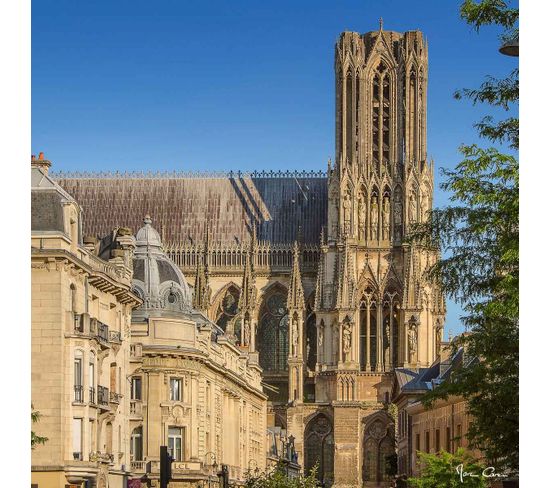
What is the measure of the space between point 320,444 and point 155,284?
5354 centimetres

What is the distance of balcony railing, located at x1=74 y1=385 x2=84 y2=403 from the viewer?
43.6m

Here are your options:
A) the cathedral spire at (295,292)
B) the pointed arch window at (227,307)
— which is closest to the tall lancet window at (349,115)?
the cathedral spire at (295,292)

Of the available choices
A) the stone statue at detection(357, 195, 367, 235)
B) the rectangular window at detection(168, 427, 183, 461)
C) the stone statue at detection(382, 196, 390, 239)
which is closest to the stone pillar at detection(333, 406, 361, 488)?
the stone statue at detection(382, 196, 390, 239)

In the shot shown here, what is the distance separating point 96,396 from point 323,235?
250 ft

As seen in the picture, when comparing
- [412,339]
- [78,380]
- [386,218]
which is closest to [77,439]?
[78,380]

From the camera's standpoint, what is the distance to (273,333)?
413ft

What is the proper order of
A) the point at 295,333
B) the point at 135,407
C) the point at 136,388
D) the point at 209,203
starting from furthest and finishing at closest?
the point at 209,203
the point at 295,333
the point at 136,388
the point at 135,407

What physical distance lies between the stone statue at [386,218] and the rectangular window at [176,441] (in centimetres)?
5684

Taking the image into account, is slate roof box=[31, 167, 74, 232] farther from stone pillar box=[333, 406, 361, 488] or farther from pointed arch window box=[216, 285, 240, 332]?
pointed arch window box=[216, 285, 240, 332]

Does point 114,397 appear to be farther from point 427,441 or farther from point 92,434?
point 427,441

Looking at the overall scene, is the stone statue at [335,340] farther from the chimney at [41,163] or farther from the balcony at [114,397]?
the chimney at [41,163]

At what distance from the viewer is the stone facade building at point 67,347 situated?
41.1 meters
